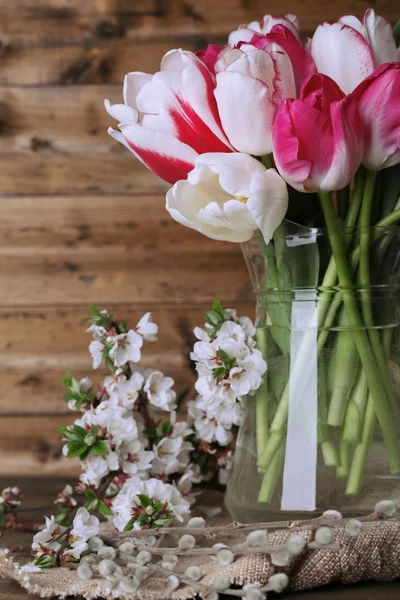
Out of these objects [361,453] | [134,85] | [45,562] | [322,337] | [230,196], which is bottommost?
[45,562]

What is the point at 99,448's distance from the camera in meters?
0.70

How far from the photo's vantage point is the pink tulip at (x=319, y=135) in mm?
541

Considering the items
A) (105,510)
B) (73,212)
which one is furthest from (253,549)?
(73,212)

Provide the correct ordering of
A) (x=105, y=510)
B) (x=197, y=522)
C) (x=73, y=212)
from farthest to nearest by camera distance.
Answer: (x=73, y=212) < (x=105, y=510) < (x=197, y=522)

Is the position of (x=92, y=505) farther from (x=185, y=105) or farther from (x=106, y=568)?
(x=185, y=105)

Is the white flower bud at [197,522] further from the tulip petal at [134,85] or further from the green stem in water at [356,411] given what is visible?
the tulip petal at [134,85]

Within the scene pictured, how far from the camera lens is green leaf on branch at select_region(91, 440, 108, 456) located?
699 mm

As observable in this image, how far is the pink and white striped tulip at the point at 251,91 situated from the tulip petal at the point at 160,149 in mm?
47

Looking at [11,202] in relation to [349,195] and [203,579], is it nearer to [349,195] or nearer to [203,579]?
[349,195]

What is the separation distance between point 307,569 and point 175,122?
1.25 feet

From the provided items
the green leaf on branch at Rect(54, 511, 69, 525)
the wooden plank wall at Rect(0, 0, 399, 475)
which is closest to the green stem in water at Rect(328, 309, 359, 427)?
the green leaf on branch at Rect(54, 511, 69, 525)

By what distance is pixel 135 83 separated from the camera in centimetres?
64

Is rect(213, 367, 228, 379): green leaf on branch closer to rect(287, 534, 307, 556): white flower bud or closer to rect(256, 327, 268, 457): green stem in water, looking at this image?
rect(256, 327, 268, 457): green stem in water

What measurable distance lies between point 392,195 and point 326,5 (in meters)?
0.60
